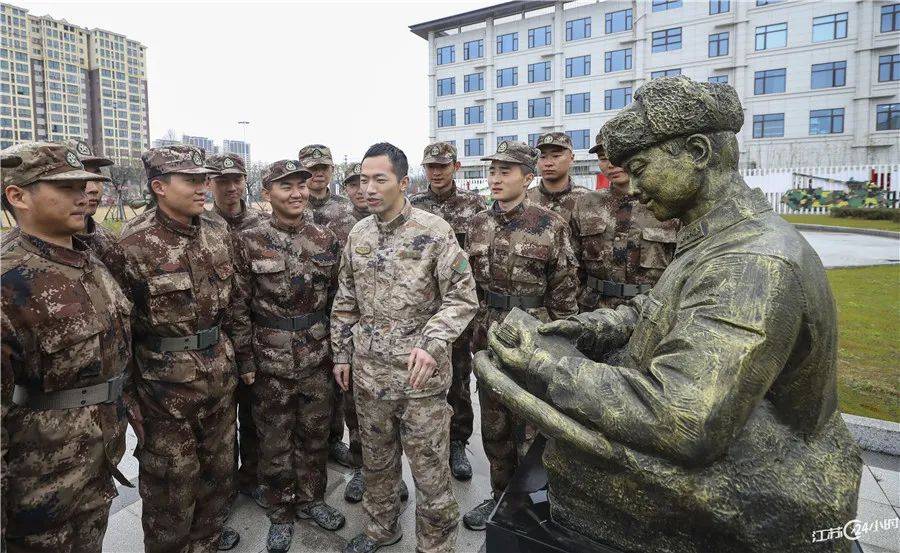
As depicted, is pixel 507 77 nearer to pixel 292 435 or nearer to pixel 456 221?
pixel 456 221

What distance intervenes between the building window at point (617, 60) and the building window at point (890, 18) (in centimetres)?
1229

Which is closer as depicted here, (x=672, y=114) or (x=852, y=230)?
(x=672, y=114)

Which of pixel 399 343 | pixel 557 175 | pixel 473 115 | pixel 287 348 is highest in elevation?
pixel 473 115

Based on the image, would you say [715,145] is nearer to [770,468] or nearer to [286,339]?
[770,468]

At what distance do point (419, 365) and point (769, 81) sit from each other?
33.7m

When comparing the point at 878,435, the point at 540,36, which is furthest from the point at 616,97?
the point at 878,435

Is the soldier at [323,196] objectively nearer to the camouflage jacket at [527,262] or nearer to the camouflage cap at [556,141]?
the camouflage jacket at [527,262]

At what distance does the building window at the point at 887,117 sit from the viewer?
2619 cm

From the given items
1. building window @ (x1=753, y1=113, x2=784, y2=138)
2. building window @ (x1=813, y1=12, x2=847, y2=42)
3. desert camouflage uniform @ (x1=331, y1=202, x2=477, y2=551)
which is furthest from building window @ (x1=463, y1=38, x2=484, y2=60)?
desert camouflage uniform @ (x1=331, y1=202, x2=477, y2=551)

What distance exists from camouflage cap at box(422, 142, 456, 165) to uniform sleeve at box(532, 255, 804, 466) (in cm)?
415

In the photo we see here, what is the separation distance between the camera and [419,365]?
9.41 ft

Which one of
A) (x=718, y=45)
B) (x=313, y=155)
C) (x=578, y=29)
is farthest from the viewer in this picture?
(x=578, y=29)

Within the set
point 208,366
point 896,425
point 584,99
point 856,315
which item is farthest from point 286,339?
point 584,99

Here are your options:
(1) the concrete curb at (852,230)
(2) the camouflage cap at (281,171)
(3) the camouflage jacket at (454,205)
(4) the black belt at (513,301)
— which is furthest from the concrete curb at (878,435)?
(1) the concrete curb at (852,230)
